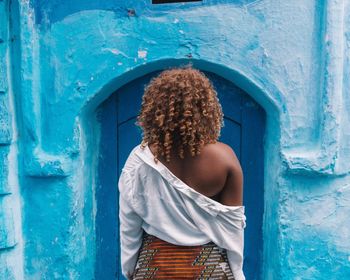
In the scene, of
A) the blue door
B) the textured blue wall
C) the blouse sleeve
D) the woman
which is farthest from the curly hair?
the blue door

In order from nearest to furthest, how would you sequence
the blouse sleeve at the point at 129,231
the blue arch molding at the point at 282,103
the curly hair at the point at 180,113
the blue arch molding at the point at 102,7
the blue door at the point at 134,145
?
the curly hair at the point at 180,113
the blouse sleeve at the point at 129,231
the blue arch molding at the point at 282,103
the blue arch molding at the point at 102,7
the blue door at the point at 134,145

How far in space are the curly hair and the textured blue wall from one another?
91cm

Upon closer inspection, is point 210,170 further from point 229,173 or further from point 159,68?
point 159,68

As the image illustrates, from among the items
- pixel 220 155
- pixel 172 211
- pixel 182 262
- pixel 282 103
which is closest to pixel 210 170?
pixel 220 155

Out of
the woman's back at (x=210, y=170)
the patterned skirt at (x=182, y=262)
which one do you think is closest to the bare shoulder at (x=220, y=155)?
the woman's back at (x=210, y=170)

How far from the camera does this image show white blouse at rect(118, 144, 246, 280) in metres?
2.09

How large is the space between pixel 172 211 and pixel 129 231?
25 centimetres

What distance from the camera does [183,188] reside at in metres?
2.06

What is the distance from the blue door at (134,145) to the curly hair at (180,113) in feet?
3.66

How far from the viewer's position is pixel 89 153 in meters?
3.32

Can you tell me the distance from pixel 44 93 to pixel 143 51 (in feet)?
2.25

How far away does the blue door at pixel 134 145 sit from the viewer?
10.6 feet

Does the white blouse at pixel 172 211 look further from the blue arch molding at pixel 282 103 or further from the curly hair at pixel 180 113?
the blue arch molding at pixel 282 103

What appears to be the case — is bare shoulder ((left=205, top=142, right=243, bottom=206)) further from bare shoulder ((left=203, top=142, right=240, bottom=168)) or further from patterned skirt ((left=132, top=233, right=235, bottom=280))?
patterned skirt ((left=132, top=233, right=235, bottom=280))
